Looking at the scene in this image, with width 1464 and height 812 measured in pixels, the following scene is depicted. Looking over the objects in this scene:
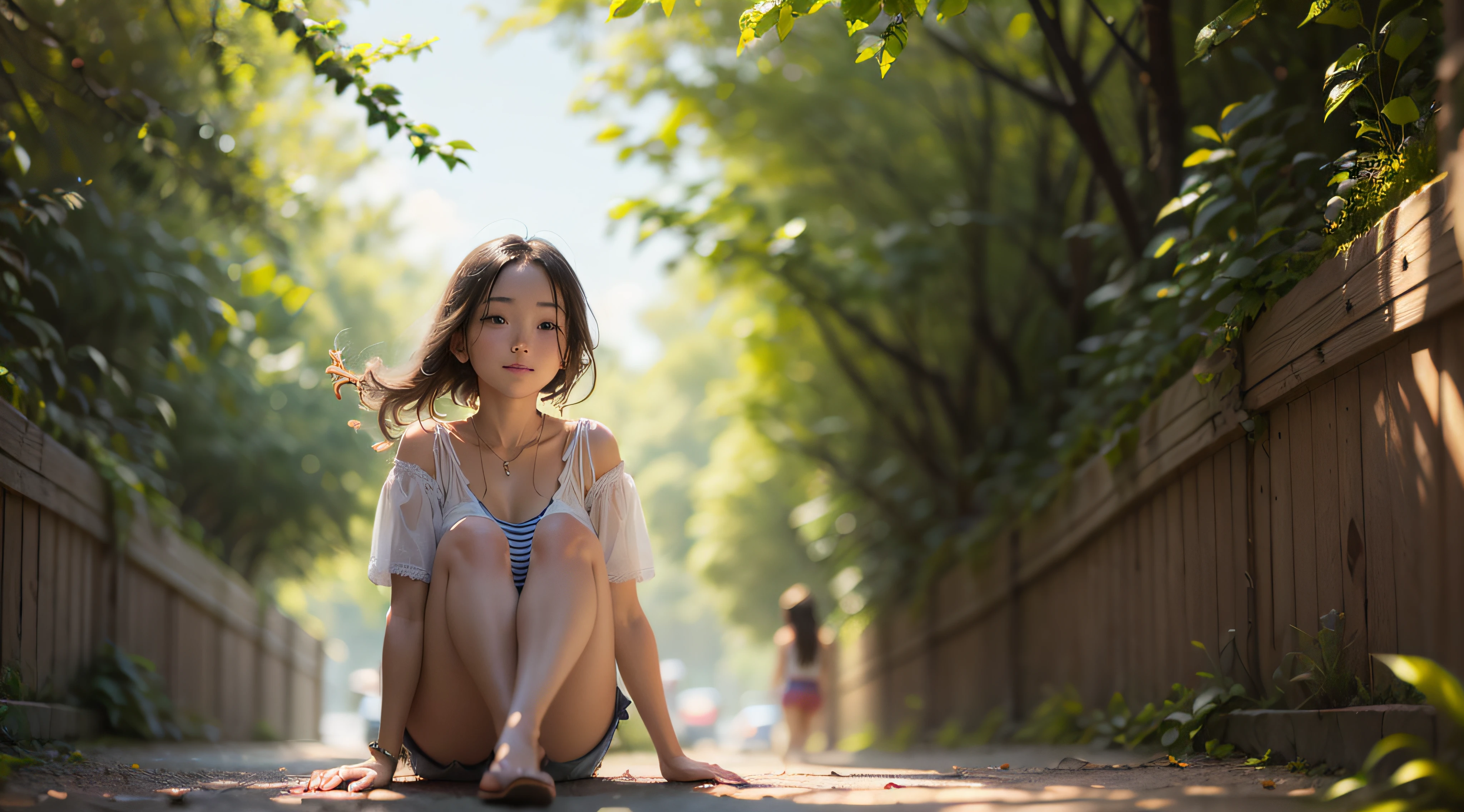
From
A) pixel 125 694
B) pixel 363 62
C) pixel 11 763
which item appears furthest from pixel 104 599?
pixel 363 62

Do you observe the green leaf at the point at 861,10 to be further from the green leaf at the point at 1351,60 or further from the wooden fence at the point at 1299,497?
the wooden fence at the point at 1299,497

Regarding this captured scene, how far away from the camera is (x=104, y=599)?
4707mm

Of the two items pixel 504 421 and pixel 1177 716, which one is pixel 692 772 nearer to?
pixel 504 421

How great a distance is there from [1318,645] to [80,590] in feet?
15.1

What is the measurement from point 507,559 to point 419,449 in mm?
487

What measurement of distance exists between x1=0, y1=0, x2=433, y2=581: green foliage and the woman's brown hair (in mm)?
1112

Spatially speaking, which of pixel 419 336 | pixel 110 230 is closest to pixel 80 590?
pixel 110 230

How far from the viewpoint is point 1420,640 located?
2.25m

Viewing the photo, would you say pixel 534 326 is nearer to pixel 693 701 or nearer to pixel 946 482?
pixel 946 482

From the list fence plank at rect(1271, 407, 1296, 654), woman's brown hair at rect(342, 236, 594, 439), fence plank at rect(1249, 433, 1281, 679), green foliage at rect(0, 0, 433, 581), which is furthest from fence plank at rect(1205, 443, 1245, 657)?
green foliage at rect(0, 0, 433, 581)

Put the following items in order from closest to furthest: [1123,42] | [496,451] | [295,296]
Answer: [496,451]
[1123,42]
[295,296]

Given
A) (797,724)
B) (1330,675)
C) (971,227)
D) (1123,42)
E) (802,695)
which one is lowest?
(797,724)

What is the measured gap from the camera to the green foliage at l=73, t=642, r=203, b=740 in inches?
173

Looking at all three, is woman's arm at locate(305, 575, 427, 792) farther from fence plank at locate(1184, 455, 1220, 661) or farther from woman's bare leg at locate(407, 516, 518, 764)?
fence plank at locate(1184, 455, 1220, 661)
